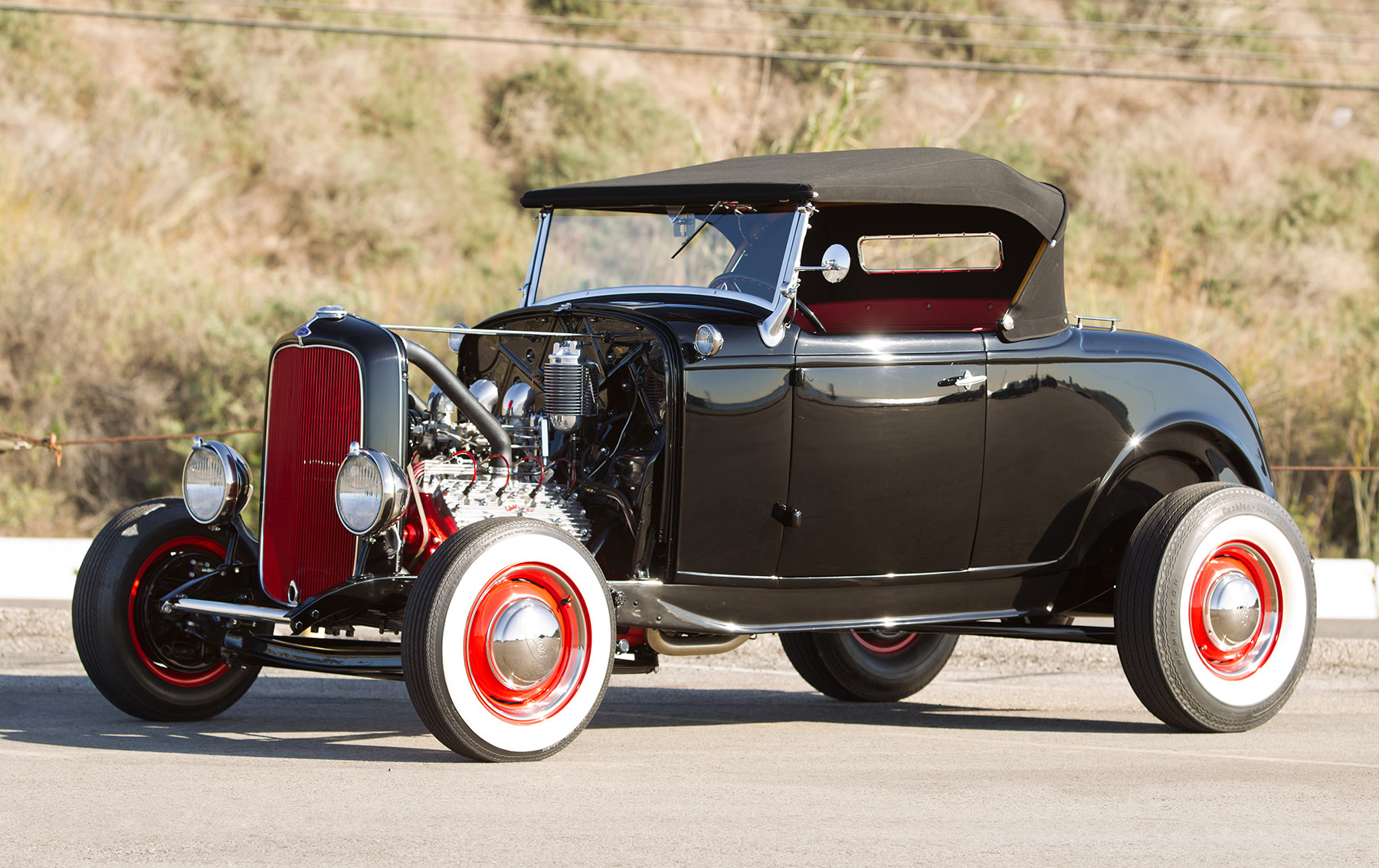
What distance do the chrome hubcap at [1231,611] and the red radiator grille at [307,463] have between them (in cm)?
332

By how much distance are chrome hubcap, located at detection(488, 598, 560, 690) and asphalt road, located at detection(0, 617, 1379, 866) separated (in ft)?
1.00

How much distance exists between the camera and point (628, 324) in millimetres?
6055

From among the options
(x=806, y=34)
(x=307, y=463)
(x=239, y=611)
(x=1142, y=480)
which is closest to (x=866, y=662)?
Result: (x=1142, y=480)

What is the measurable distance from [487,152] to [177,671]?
26359 millimetres

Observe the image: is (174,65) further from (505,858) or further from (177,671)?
(505,858)

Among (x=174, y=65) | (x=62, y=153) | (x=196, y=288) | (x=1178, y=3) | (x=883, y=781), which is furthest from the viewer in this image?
(x=1178, y=3)

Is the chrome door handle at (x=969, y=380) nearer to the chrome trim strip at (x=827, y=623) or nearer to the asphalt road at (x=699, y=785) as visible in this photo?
the chrome trim strip at (x=827, y=623)

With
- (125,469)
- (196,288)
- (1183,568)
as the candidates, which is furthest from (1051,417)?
(196,288)

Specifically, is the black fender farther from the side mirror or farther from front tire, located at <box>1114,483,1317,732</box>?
the side mirror

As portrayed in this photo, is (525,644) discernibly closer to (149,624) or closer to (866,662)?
(149,624)

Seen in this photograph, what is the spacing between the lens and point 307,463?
583 centimetres

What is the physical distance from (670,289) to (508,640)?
1.91 m

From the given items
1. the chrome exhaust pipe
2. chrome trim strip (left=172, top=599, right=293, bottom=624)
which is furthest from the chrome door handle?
chrome trim strip (left=172, top=599, right=293, bottom=624)

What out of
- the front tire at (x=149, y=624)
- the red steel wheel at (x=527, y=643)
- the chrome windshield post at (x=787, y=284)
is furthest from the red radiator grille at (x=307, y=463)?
the chrome windshield post at (x=787, y=284)
